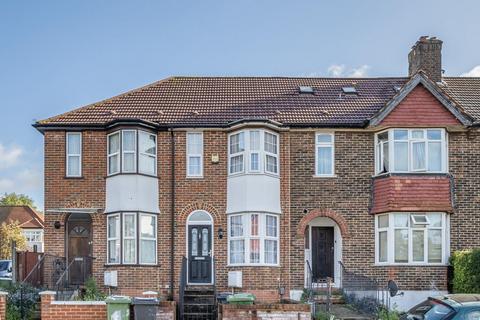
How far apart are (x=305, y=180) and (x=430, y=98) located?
4.89 meters

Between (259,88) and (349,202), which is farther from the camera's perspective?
(259,88)

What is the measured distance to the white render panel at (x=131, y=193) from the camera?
24.5 metres

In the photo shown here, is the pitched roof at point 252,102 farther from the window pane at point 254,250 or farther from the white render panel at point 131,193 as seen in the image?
the window pane at point 254,250

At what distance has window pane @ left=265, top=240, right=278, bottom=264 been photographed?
2477 cm

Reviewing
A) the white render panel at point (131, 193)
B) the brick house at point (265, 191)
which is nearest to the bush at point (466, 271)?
the brick house at point (265, 191)

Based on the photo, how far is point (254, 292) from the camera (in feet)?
79.6

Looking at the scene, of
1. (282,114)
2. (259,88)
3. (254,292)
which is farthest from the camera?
(259,88)

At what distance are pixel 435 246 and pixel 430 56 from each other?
7728 millimetres

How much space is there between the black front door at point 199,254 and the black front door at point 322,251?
374cm

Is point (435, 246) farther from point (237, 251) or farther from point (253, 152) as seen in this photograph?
point (253, 152)

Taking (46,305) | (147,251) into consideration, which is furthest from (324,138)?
(46,305)

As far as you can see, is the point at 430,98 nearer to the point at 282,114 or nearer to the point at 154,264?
the point at 282,114

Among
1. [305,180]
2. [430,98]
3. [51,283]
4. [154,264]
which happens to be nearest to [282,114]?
[305,180]

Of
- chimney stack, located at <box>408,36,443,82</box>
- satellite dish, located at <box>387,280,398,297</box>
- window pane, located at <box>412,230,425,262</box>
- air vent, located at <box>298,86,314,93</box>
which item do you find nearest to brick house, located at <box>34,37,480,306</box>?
window pane, located at <box>412,230,425,262</box>
